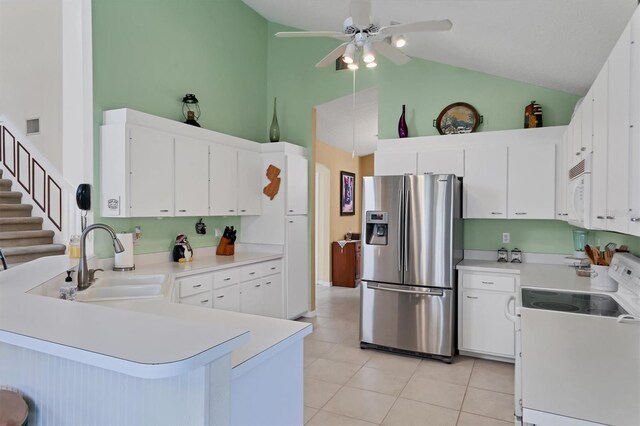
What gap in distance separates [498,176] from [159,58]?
3553 mm

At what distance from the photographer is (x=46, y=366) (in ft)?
4.34

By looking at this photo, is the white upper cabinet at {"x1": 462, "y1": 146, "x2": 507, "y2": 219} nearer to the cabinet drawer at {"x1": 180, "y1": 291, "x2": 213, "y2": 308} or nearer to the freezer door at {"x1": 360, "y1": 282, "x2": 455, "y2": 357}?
the freezer door at {"x1": 360, "y1": 282, "x2": 455, "y2": 357}

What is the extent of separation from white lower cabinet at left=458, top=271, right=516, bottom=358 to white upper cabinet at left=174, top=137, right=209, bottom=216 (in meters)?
2.69

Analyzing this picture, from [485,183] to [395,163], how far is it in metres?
0.97

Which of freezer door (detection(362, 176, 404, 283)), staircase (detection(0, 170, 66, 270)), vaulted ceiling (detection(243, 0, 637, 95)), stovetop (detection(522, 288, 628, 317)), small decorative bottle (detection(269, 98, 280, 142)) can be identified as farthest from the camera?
small decorative bottle (detection(269, 98, 280, 142))

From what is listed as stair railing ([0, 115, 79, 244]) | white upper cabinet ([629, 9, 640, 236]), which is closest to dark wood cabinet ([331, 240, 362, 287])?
stair railing ([0, 115, 79, 244])

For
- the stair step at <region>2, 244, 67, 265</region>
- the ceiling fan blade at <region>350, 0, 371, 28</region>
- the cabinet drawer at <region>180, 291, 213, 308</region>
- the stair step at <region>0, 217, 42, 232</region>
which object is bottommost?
the cabinet drawer at <region>180, 291, 213, 308</region>

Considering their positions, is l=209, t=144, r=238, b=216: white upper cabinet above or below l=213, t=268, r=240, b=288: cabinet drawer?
above

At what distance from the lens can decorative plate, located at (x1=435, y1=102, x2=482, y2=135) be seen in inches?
171

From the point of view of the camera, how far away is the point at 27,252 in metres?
4.06

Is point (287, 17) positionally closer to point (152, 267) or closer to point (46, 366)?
point (152, 267)

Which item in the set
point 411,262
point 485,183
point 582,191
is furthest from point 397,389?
point 485,183

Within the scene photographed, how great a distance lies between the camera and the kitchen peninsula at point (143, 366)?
1001 mm

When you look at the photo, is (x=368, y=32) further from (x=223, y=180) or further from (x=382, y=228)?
(x=223, y=180)
